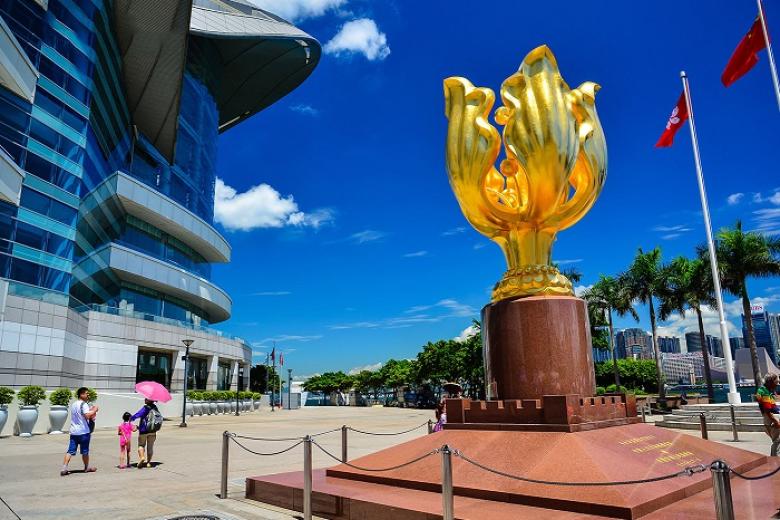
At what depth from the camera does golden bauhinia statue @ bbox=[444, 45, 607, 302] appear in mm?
8320

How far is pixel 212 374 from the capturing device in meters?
41.8

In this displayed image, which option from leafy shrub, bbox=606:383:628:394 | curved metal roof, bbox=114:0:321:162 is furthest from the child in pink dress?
curved metal roof, bbox=114:0:321:162

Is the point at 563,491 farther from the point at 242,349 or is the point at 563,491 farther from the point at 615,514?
the point at 242,349

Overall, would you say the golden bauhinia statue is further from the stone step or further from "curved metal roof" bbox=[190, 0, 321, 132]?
"curved metal roof" bbox=[190, 0, 321, 132]

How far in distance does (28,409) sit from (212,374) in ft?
72.2

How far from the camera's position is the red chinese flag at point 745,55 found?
1834 centimetres

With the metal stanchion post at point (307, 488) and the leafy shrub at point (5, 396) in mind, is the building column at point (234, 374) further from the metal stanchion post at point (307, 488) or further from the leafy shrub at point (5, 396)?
the metal stanchion post at point (307, 488)

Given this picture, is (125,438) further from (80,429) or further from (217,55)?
(217,55)

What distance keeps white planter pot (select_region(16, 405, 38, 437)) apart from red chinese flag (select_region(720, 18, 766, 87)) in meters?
27.7

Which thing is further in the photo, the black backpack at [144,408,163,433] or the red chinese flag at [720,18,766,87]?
the red chinese flag at [720,18,766,87]

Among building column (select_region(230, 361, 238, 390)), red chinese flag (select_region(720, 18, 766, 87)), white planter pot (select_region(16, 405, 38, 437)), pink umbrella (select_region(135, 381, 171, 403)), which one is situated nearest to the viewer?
pink umbrella (select_region(135, 381, 171, 403))

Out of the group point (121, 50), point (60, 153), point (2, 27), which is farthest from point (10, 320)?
point (121, 50)

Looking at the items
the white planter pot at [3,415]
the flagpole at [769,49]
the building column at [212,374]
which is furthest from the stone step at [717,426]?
the building column at [212,374]

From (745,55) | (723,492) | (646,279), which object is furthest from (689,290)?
(723,492)
